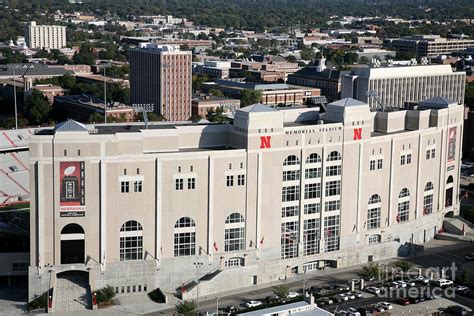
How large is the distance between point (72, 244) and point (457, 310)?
24.6 m

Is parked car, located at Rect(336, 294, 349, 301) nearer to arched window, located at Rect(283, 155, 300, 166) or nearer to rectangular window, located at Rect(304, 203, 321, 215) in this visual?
rectangular window, located at Rect(304, 203, 321, 215)

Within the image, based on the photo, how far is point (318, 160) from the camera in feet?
207

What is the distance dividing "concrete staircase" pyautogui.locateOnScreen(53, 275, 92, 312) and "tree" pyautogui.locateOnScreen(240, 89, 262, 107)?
8048cm

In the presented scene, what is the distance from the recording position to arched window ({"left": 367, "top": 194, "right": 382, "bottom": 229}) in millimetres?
66688

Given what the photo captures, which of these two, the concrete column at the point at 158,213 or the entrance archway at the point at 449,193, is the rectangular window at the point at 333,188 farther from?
the entrance archway at the point at 449,193

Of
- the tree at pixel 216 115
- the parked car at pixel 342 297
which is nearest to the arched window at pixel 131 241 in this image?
the parked car at pixel 342 297

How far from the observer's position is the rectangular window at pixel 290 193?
6209cm

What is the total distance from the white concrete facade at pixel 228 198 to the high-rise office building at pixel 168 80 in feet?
202

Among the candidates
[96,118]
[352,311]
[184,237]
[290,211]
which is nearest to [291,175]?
[290,211]

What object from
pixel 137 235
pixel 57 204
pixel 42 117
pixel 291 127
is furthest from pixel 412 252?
pixel 42 117

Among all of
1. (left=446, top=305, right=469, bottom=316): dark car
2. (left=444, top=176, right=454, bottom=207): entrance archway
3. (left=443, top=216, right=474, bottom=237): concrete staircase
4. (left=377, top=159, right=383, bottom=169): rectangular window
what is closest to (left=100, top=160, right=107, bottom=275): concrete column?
(left=377, top=159, right=383, bottom=169): rectangular window

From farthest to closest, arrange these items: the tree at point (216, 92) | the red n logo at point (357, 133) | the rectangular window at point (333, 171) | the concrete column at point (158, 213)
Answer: the tree at point (216, 92)
the red n logo at point (357, 133)
the rectangular window at point (333, 171)
the concrete column at point (158, 213)

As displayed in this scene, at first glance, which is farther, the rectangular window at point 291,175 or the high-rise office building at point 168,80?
the high-rise office building at point 168,80

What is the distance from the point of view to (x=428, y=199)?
237ft
